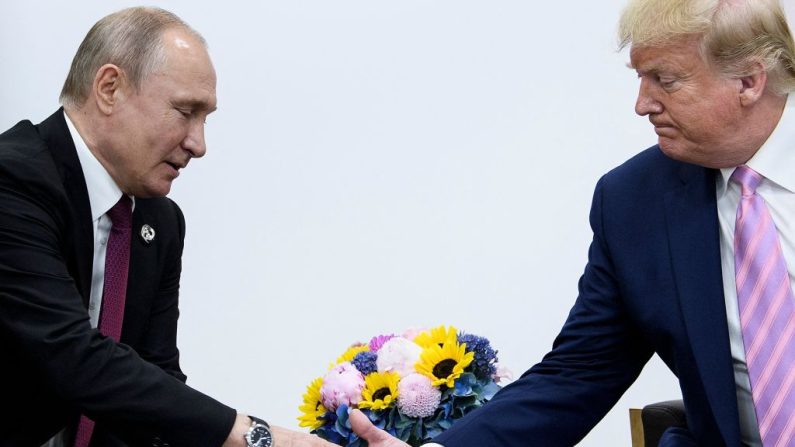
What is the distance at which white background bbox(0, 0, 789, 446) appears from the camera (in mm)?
A: 3684

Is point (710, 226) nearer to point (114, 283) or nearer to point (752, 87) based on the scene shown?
point (752, 87)

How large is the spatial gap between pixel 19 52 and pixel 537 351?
191 centimetres

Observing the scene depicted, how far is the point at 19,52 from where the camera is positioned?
360 centimetres

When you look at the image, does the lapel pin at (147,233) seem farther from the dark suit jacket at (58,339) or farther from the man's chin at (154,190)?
the dark suit jacket at (58,339)

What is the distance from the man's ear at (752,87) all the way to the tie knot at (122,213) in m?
1.26

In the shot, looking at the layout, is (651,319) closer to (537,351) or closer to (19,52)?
(537,351)

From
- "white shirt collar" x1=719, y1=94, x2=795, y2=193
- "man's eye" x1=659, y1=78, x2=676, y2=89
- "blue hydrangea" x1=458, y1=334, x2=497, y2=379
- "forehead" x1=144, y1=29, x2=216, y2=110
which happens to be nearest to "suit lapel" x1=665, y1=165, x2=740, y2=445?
"white shirt collar" x1=719, y1=94, x2=795, y2=193

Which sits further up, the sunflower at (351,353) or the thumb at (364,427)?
the sunflower at (351,353)

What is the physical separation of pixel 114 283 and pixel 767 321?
4.21ft

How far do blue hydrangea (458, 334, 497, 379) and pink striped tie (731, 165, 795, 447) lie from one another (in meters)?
0.53

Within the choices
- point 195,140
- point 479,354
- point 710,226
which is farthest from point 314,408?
point 710,226

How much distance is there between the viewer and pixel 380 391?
2.27m

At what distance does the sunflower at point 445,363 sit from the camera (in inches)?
88.8

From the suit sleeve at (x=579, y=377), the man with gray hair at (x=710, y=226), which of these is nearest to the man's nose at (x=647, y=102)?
the man with gray hair at (x=710, y=226)
